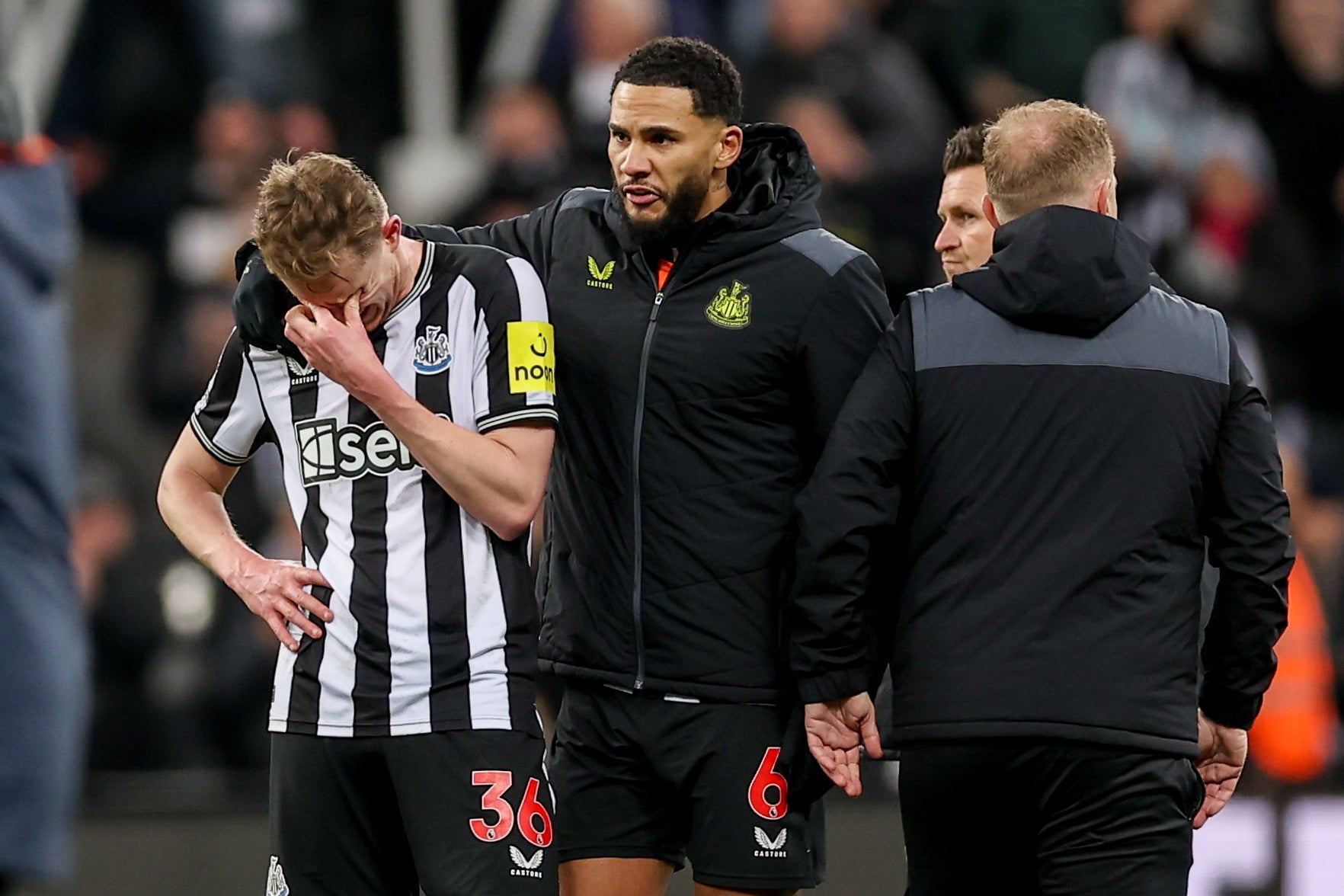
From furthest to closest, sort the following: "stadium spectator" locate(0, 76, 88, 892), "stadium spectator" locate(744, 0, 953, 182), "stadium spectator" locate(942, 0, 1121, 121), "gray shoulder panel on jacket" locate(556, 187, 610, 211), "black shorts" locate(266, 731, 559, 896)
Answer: "stadium spectator" locate(942, 0, 1121, 121), "stadium spectator" locate(744, 0, 953, 182), "gray shoulder panel on jacket" locate(556, 187, 610, 211), "black shorts" locate(266, 731, 559, 896), "stadium spectator" locate(0, 76, 88, 892)

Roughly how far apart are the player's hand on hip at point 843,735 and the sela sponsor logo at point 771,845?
0.23 m

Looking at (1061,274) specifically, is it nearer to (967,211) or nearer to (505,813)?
(967,211)

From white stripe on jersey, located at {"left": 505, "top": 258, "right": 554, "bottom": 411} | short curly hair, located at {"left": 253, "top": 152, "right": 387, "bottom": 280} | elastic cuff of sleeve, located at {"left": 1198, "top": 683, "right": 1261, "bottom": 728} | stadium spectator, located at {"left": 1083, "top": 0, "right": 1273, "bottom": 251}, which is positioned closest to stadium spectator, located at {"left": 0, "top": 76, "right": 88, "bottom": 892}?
short curly hair, located at {"left": 253, "top": 152, "right": 387, "bottom": 280}

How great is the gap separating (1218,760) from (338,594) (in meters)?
1.77

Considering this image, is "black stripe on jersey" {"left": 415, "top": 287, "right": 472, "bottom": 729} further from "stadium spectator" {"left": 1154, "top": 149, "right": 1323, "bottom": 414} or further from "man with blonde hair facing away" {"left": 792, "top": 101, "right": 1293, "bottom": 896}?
"stadium spectator" {"left": 1154, "top": 149, "right": 1323, "bottom": 414}

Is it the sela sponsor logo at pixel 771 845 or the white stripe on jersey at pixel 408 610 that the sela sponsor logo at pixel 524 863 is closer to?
the white stripe on jersey at pixel 408 610

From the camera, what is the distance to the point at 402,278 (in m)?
3.97

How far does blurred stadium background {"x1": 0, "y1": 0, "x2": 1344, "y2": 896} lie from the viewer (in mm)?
8734

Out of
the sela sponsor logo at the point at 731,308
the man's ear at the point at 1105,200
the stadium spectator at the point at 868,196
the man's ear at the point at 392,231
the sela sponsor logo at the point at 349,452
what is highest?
the stadium spectator at the point at 868,196

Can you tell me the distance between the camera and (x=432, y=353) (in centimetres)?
396

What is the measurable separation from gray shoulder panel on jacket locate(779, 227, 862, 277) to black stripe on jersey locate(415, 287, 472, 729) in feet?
2.92

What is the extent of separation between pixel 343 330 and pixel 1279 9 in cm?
742

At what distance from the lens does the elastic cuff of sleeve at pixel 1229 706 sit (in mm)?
A: 4047

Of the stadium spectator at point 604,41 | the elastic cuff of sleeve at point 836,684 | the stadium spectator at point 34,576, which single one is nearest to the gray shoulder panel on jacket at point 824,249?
the elastic cuff of sleeve at point 836,684
